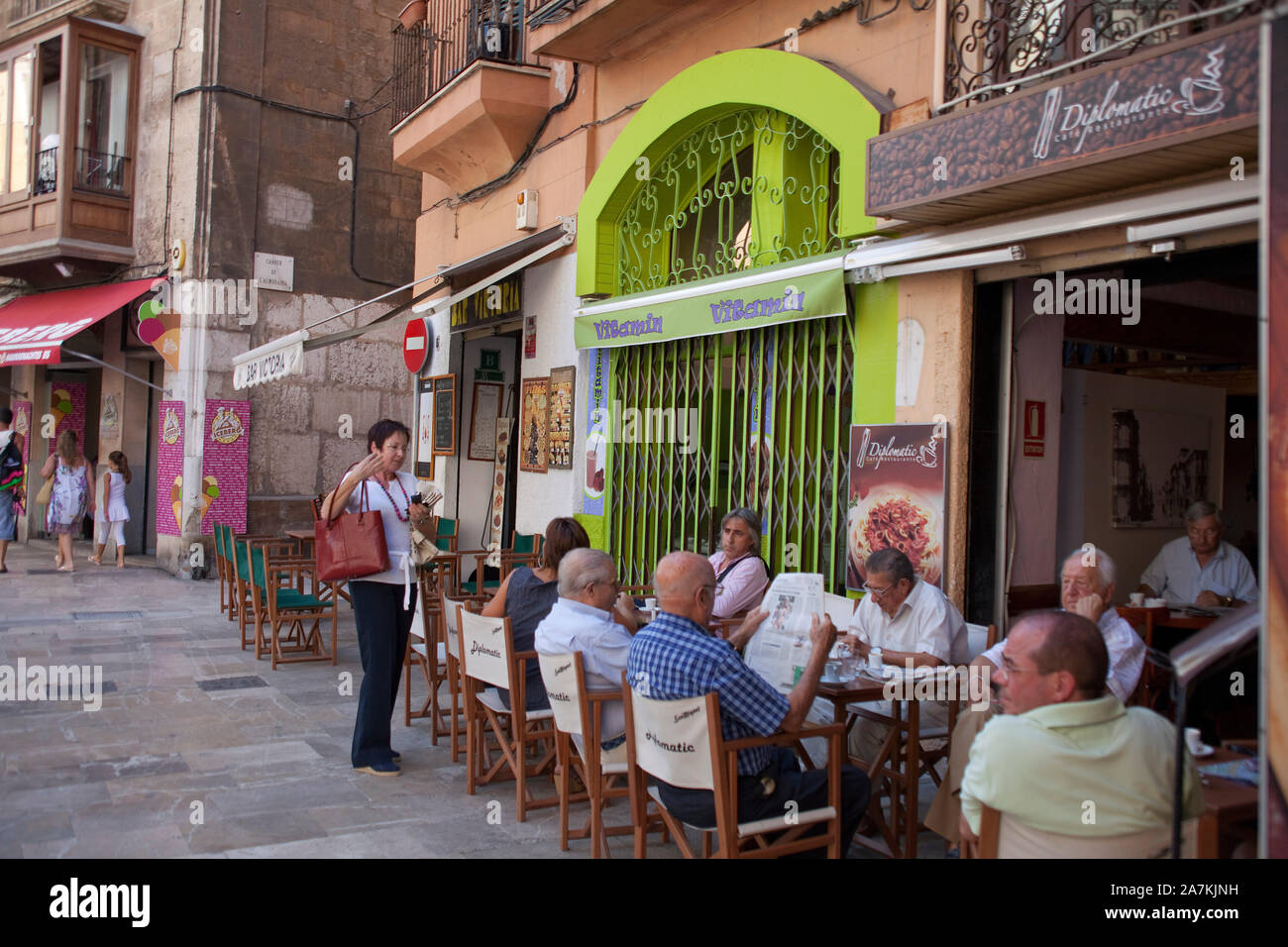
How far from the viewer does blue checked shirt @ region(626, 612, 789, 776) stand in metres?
3.55

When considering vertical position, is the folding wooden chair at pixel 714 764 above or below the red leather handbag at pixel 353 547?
below

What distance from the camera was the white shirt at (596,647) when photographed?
14.6 ft

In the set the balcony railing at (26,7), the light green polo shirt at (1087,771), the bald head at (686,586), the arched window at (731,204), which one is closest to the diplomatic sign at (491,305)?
the arched window at (731,204)

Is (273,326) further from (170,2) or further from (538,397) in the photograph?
(538,397)

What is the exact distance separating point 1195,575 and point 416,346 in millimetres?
8826

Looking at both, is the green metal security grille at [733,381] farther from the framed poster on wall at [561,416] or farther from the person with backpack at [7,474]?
the person with backpack at [7,474]

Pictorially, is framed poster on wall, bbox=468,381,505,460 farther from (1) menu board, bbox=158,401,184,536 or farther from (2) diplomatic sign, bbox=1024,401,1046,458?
(2) diplomatic sign, bbox=1024,401,1046,458

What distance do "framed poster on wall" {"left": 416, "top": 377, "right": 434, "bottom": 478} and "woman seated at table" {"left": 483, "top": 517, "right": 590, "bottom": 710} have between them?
730 cm

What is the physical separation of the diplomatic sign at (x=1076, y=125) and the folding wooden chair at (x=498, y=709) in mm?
3109

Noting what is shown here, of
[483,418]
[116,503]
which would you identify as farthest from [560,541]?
[116,503]

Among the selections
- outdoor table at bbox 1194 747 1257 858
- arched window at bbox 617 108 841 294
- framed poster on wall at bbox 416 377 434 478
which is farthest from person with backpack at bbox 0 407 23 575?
outdoor table at bbox 1194 747 1257 858

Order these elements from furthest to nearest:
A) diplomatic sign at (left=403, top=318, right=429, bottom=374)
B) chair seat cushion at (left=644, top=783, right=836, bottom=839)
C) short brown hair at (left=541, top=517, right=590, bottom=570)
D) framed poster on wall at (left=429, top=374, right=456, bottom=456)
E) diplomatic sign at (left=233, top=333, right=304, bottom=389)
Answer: diplomatic sign at (left=403, top=318, right=429, bottom=374), framed poster on wall at (left=429, top=374, right=456, bottom=456), diplomatic sign at (left=233, top=333, right=304, bottom=389), short brown hair at (left=541, top=517, right=590, bottom=570), chair seat cushion at (left=644, top=783, right=836, bottom=839)

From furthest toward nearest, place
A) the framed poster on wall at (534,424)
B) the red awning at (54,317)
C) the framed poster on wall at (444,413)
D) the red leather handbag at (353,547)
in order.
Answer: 1. the red awning at (54,317)
2. the framed poster on wall at (444,413)
3. the framed poster on wall at (534,424)
4. the red leather handbag at (353,547)
